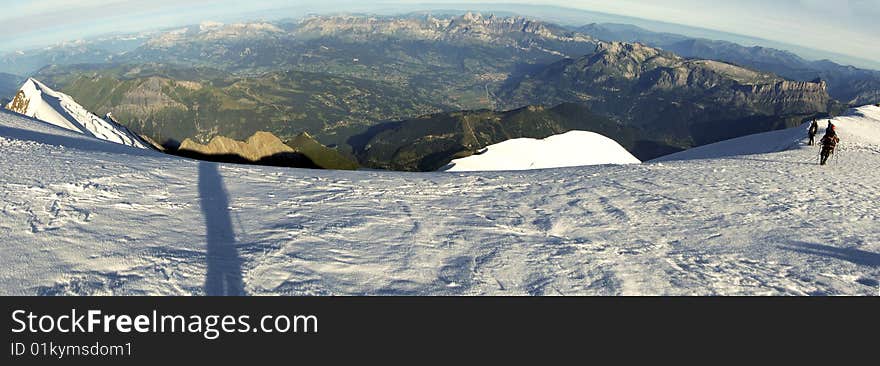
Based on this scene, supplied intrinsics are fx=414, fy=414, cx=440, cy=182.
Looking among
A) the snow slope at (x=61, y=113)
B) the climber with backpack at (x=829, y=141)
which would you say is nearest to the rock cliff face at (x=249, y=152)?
the snow slope at (x=61, y=113)

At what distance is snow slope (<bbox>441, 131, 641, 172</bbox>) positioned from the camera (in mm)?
56094

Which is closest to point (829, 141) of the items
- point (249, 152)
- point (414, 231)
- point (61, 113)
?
point (414, 231)

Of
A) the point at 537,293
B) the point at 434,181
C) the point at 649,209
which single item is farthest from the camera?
the point at 434,181

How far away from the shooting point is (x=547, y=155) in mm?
59500

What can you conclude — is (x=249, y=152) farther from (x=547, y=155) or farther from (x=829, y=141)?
(x=829, y=141)

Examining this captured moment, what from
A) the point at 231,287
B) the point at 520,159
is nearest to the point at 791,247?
the point at 231,287

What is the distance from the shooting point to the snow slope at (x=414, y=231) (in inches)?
369

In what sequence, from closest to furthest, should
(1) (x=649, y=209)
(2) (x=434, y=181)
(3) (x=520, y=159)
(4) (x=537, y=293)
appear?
(4) (x=537, y=293) < (1) (x=649, y=209) < (2) (x=434, y=181) < (3) (x=520, y=159)
